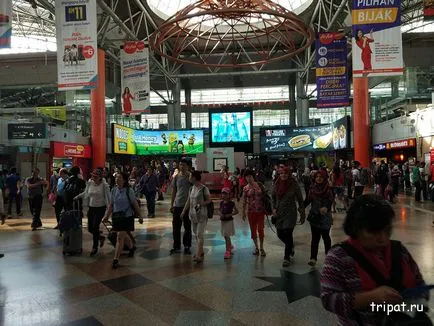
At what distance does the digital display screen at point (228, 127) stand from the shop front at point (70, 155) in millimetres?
8873

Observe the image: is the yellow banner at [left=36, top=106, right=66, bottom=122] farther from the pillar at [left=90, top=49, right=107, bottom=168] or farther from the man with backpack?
the man with backpack

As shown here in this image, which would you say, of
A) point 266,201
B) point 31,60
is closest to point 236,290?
point 266,201

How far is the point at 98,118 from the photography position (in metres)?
26.8

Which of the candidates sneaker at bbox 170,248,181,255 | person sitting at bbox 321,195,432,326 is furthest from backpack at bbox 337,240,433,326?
sneaker at bbox 170,248,181,255

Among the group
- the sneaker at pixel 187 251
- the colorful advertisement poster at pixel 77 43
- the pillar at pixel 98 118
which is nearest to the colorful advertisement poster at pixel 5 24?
the colorful advertisement poster at pixel 77 43

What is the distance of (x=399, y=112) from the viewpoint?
79.9 feet

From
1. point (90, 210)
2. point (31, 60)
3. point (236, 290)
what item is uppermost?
point (31, 60)

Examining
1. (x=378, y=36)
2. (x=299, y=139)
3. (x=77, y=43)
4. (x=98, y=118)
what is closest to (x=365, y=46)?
(x=378, y=36)

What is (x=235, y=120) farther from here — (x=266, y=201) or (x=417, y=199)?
(x=266, y=201)

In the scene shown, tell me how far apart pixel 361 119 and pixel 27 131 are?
18275 mm

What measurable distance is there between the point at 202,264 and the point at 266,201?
1.54 metres

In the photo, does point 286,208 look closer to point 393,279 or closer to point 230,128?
point 393,279

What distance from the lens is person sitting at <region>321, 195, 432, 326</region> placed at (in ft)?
6.10

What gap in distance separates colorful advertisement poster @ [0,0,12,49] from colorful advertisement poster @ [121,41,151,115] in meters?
8.90
